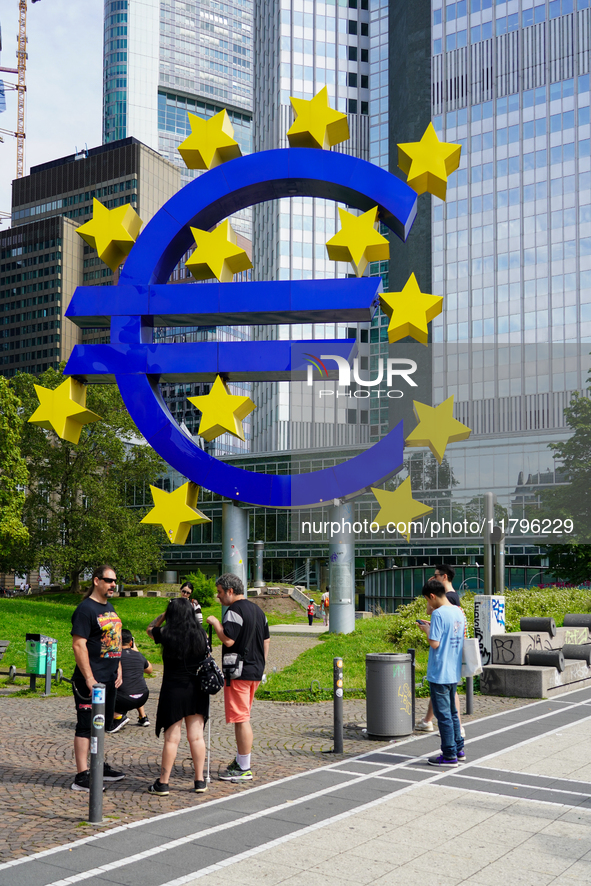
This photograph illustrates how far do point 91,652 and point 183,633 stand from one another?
89cm

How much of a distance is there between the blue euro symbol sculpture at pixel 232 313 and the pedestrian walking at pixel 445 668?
6274mm

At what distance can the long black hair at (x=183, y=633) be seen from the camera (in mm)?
7109

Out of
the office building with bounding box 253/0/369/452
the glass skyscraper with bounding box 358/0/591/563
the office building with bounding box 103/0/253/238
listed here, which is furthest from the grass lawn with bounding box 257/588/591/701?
the office building with bounding box 103/0/253/238

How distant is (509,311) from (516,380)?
6520mm

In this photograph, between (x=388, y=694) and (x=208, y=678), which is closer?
(x=208, y=678)

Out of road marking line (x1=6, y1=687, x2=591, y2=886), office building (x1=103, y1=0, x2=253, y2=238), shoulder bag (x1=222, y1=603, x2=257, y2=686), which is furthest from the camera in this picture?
office building (x1=103, y1=0, x2=253, y2=238)

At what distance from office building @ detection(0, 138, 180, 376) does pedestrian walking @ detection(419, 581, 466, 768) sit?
13634 cm

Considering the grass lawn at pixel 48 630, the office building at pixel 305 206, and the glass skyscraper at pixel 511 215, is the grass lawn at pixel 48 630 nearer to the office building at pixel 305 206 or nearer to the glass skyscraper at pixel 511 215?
the office building at pixel 305 206

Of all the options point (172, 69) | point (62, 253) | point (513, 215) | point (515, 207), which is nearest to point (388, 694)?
point (513, 215)

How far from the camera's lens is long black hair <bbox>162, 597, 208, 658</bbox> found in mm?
7109

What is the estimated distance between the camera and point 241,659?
7496 mm

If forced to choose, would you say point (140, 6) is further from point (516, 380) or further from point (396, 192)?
point (396, 192)

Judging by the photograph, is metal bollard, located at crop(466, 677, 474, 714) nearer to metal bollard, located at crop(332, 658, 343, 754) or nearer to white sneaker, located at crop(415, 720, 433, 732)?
white sneaker, located at crop(415, 720, 433, 732)

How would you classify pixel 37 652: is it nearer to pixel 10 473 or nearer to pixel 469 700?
pixel 469 700
